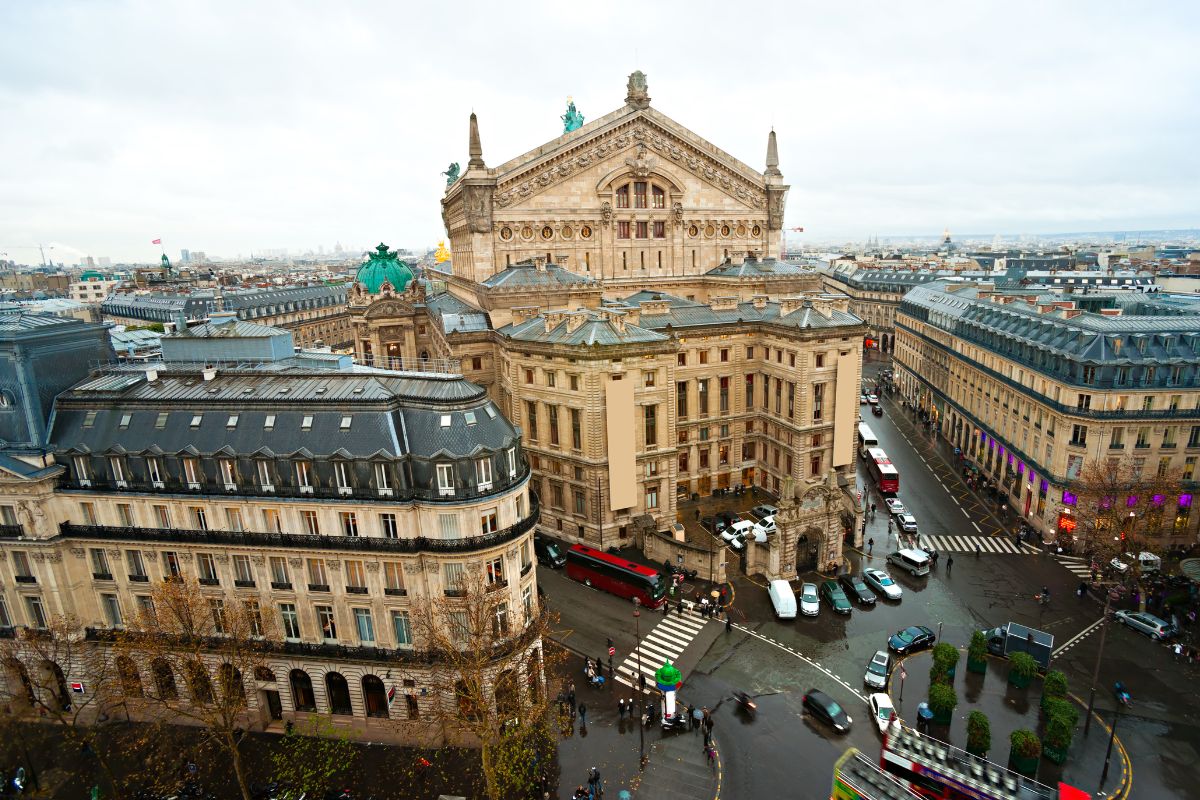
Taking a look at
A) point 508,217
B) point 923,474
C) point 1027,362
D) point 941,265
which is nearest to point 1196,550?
point 1027,362

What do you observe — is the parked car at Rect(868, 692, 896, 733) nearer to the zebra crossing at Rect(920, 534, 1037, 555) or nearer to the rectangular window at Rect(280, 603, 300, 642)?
the zebra crossing at Rect(920, 534, 1037, 555)

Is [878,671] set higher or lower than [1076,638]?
higher

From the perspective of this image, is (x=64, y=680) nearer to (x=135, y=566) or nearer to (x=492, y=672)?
(x=135, y=566)

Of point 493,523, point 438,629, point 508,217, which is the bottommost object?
point 438,629

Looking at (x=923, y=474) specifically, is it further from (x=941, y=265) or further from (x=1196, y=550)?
(x=941, y=265)

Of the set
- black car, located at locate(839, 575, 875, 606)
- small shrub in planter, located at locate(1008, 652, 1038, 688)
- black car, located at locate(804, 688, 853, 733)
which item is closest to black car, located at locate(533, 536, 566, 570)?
black car, located at locate(839, 575, 875, 606)

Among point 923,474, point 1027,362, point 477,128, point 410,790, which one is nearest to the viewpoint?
point 410,790

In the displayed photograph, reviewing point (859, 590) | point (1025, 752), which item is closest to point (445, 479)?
point (1025, 752)

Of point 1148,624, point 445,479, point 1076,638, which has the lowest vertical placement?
point 1076,638
